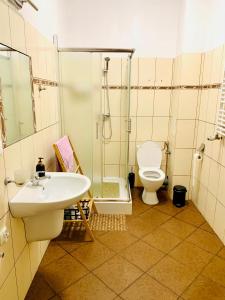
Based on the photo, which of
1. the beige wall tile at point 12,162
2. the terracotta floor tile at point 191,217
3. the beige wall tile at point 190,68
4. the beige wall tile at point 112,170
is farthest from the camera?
the beige wall tile at point 112,170

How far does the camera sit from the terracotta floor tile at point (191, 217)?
101 inches

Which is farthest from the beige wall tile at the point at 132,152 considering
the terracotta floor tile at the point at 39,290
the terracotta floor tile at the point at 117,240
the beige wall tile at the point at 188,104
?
the terracotta floor tile at the point at 39,290

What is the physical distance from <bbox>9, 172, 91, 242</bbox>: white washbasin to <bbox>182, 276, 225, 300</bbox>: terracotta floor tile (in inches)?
42.6

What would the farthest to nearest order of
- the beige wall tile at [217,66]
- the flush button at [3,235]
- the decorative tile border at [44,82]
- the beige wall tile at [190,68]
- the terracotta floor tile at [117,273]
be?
the beige wall tile at [190,68], the beige wall tile at [217,66], the decorative tile border at [44,82], the terracotta floor tile at [117,273], the flush button at [3,235]

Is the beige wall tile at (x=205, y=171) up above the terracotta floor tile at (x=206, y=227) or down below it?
above

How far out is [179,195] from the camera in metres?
2.89

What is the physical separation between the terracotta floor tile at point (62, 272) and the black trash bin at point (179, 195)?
152 cm

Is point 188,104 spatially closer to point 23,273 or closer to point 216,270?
point 216,270

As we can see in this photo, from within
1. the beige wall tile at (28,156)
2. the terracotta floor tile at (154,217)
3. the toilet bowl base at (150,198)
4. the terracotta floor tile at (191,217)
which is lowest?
the terracotta floor tile at (154,217)

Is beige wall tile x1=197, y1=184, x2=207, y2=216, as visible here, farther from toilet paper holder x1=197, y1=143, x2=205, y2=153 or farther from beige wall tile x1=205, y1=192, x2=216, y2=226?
toilet paper holder x1=197, y1=143, x2=205, y2=153

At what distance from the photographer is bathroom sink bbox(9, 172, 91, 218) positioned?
137 centimetres

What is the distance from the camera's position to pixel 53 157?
237cm

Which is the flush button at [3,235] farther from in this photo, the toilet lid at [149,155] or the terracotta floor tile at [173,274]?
the toilet lid at [149,155]

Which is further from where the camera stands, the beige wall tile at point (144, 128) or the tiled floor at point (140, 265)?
the beige wall tile at point (144, 128)
